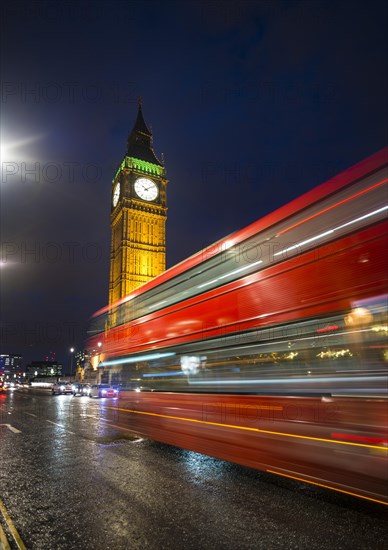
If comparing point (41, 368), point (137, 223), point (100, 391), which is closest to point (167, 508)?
point (100, 391)

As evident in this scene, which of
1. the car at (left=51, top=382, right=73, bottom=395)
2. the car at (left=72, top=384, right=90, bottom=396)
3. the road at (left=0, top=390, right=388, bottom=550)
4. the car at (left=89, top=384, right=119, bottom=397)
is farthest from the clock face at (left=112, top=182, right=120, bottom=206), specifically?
the road at (left=0, top=390, right=388, bottom=550)

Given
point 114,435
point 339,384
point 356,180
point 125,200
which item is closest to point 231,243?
point 356,180

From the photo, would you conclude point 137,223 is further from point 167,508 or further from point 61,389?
point 167,508

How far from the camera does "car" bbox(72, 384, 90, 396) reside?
36.3 metres

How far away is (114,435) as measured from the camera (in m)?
11.2

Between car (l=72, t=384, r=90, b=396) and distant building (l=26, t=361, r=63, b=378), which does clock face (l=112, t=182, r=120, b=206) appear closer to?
car (l=72, t=384, r=90, b=396)

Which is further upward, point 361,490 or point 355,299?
point 355,299

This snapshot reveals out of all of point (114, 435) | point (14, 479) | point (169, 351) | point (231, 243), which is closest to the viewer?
point (14, 479)

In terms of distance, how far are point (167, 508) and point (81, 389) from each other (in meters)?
35.9

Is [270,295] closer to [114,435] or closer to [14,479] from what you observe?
[14,479]

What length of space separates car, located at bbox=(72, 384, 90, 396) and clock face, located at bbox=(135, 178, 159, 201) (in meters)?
48.4

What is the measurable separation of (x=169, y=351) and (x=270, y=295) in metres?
3.86

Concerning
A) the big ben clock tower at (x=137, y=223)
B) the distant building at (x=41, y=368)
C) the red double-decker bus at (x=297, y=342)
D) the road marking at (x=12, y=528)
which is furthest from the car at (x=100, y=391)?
the distant building at (x=41, y=368)

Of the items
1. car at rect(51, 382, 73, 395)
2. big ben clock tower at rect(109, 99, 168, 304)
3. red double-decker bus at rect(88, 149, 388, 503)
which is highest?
big ben clock tower at rect(109, 99, 168, 304)
